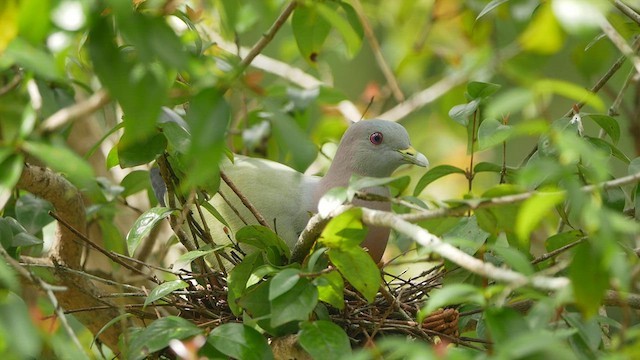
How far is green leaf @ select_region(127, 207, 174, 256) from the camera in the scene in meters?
1.93

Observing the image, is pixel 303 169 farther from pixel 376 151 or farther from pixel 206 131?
pixel 376 151

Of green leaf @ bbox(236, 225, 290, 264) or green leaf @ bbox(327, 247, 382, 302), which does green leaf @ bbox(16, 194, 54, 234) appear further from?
green leaf @ bbox(327, 247, 382, 302)

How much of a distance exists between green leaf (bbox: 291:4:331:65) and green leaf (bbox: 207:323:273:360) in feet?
2.56

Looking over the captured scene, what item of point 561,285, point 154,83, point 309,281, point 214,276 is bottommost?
point 214,276

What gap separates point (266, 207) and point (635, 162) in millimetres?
999

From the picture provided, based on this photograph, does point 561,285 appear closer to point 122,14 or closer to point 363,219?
point 363,219

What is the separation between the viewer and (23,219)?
7.64 feet

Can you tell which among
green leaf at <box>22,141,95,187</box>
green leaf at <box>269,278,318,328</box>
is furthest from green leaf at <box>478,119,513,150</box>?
green leaf at <box>22,141,95,187</box>

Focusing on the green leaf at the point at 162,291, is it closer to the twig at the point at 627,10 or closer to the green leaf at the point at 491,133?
the green leaf at the point at 491,133

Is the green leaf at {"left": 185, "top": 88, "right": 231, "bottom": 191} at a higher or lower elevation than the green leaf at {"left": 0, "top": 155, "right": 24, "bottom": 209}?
higher

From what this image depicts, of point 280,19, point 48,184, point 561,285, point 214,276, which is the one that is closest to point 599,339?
point 561,285

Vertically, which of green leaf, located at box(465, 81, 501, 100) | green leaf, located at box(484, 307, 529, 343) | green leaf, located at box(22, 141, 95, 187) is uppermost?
green leaf, located at box(22, 141, 95, 187)

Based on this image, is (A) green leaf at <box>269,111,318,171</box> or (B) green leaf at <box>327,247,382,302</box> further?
(B) green leaf at <box>327,247,382,302</box>

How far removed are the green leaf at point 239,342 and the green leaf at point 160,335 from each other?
4cm
